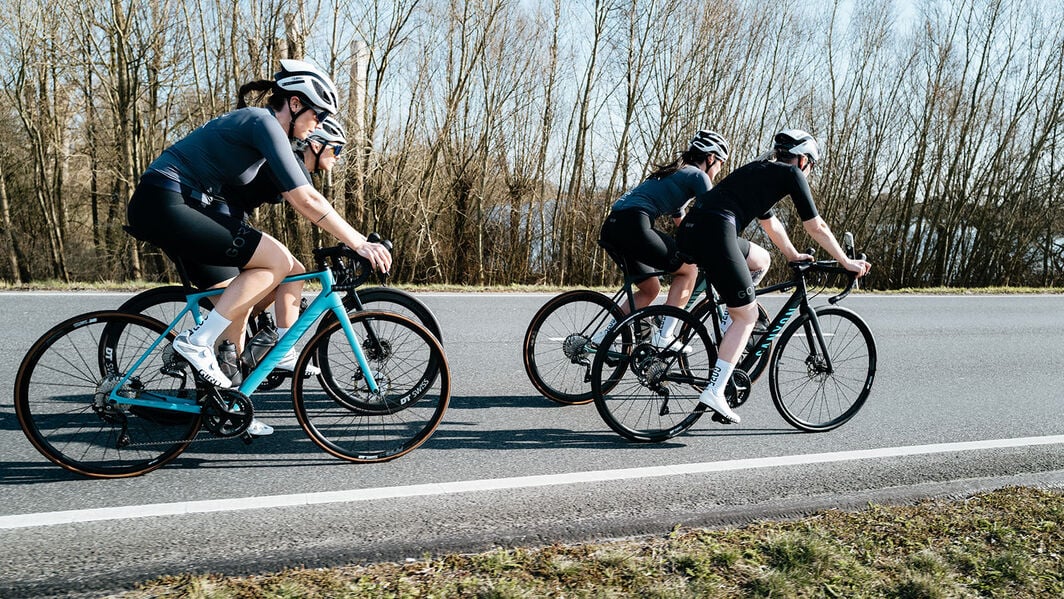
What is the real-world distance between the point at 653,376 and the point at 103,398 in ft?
10.2

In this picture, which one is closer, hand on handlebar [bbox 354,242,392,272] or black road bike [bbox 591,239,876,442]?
hand on handlebar [bbox 354,242,392,272]

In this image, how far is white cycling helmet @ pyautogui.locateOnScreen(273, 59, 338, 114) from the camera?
138 inches

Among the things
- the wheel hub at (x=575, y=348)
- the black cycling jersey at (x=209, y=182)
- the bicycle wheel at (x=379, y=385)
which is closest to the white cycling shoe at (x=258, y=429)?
the bicycle wheel at (x=379, y=385)

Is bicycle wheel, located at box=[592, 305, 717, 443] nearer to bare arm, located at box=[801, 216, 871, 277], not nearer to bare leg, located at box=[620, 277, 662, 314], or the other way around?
bare leg, located at box=[620, 277, 662, 314]

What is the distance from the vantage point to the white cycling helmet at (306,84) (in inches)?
138

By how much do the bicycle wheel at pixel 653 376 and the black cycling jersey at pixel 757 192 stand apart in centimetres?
71

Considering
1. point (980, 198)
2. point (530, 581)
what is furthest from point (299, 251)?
point (980, 198)

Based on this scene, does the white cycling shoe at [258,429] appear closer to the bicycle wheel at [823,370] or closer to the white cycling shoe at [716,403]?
the white cycling shoe at [716,403]

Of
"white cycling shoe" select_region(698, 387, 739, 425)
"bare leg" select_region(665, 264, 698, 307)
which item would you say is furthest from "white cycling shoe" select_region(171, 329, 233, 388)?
"bare leg" select_region(665, 264, 698, 307)

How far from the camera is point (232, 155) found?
11.4 ft

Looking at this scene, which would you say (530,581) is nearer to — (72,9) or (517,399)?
(517,399)

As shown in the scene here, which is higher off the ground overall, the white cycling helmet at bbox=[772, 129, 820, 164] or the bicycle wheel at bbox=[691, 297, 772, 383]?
the white cycling helmet at bbox=[772, 129, 820, 164]

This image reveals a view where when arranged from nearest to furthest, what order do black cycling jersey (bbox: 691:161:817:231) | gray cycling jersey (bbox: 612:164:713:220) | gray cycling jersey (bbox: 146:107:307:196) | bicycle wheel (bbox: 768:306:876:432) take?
1. gray cycling jersey (bbox: 146:107:307:196)
2. black cycling jersey (bbox: 691:161:817:231)
3. bicycle wheel (bbox: 768:306:876:432)
4. gray cycling jersey (bbox: 612:164:713:220)

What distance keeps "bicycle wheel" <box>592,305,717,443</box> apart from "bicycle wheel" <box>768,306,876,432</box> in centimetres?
52
